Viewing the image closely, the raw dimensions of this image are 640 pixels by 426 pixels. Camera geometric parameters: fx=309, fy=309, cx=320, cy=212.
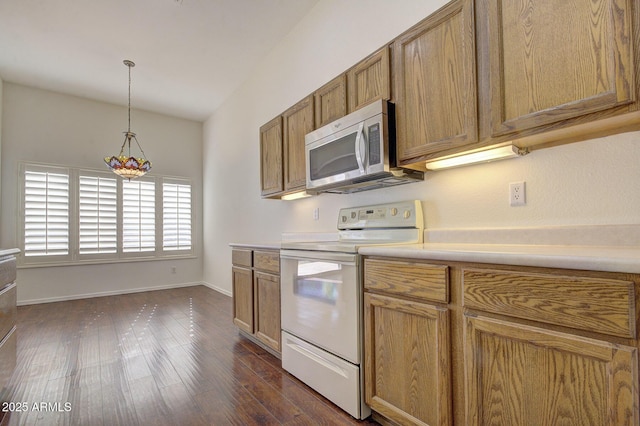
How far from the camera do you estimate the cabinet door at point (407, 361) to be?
4.25 feet

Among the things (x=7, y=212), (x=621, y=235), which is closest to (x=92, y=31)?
(x=7, y=212)

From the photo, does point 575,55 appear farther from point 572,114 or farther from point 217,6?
point 217,6

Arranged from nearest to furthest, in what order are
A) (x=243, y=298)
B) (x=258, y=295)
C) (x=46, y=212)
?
1. (x=258, y=295)
2. (x=243, y=298)
3. (x=46, y=212)

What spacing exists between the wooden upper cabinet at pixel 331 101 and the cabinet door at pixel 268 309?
4.32 ft

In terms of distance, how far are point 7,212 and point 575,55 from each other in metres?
6.26

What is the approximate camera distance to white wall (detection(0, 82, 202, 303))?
4.43 m

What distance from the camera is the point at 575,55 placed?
1.17 meters

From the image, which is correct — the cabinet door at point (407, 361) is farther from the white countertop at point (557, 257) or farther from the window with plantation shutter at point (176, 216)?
the window with plantation shutter at point (176, 216)

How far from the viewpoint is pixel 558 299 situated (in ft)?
3.20

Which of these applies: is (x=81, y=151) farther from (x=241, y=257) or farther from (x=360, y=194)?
(x=360, y=194)

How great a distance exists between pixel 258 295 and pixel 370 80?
193cm

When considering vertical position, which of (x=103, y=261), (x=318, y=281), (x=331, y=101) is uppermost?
(x=331, y=101)

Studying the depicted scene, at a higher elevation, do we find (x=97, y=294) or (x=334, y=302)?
(x=334, y=302)

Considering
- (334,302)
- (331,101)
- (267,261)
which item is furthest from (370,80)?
(267,261)
